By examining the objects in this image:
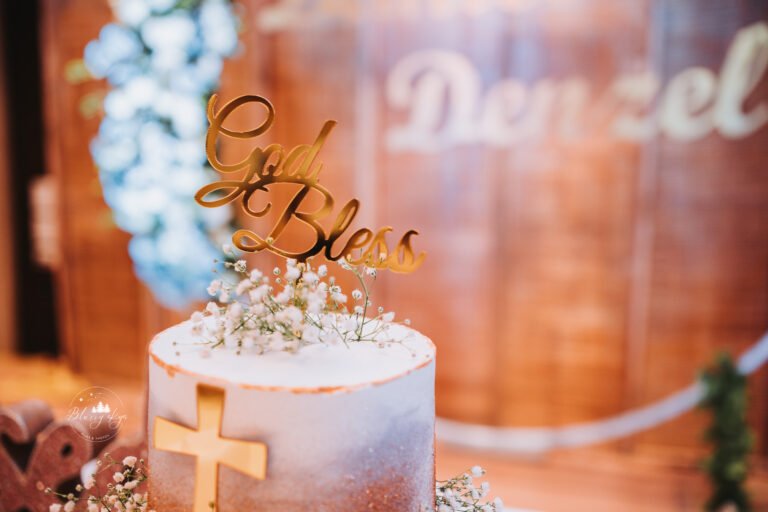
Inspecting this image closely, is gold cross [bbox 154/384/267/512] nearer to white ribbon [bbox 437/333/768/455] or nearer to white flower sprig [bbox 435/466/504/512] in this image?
white flower sprig [bbox 435/466/504/512]

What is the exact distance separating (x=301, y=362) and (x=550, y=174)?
280 centimetres

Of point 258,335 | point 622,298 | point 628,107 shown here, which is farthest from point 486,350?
point 258,335

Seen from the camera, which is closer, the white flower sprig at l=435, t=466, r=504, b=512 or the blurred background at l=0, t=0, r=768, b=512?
the white flower sprig at l=435, t=466, r=504, b=512

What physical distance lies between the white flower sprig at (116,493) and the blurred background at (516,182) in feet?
7.84

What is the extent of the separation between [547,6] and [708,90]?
3.10 feet

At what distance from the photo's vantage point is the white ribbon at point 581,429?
3498 mm

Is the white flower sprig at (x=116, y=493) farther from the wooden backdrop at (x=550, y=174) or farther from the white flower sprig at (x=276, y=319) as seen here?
→ the wooden backdrop at (x=550, y=174)

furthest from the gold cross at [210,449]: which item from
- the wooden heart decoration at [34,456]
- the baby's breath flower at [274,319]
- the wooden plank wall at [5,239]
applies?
the wooden plank wall at [5,239]

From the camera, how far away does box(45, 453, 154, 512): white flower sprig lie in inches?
50.9

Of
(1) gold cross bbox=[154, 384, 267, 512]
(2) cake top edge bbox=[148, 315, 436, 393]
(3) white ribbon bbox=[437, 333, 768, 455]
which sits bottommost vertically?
(3) white ribbon bbox=[437, 333, 768, 455]

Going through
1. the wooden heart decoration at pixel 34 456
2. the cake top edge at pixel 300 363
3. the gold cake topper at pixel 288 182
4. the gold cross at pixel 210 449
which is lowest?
the wooden heart decoration at pixel 34 456

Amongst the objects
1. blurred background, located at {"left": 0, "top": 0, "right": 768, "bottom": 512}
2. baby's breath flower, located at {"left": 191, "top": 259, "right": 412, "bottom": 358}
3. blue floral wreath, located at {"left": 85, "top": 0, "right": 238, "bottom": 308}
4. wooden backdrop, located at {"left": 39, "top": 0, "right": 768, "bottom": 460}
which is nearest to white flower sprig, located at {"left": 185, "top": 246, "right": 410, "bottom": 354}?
baby's breath flower, located at {"left": 191, "top": 259, "right": 412, "bottom": 358}

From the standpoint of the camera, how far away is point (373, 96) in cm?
392

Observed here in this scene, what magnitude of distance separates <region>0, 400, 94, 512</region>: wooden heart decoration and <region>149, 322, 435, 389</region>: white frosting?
414mm
